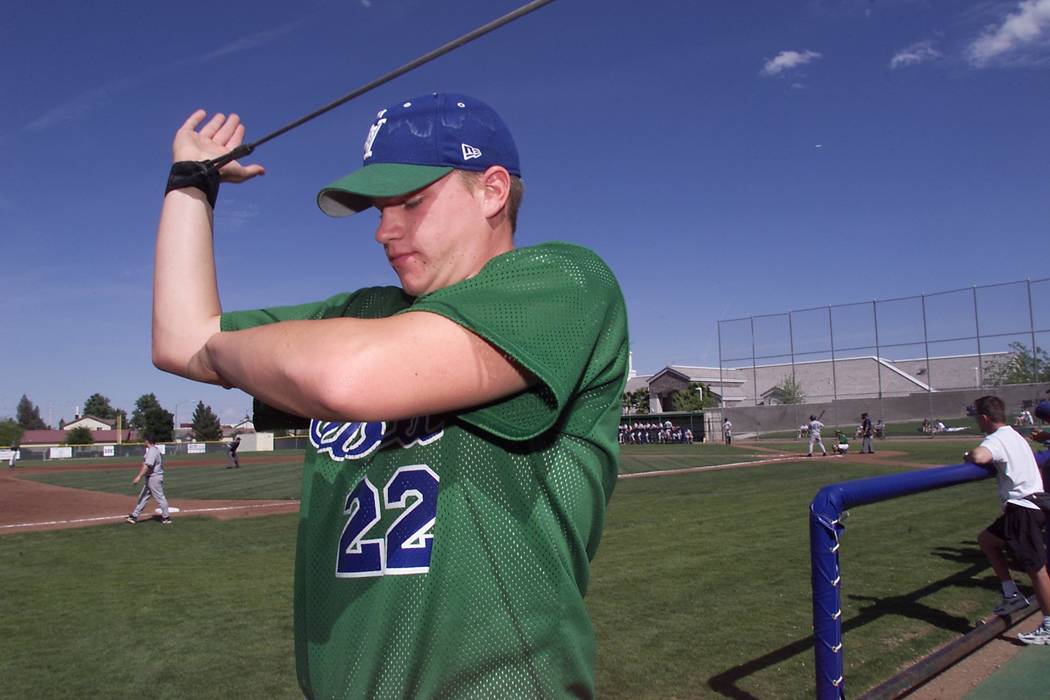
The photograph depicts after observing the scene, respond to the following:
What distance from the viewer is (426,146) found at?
1.36 meters

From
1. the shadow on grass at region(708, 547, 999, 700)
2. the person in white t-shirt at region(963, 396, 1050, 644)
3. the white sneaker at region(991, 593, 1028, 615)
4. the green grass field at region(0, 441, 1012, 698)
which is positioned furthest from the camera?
the white sneaker at region(991, 593, 1028, 615)

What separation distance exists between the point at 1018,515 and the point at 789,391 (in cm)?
4953

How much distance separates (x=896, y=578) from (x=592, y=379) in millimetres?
7954

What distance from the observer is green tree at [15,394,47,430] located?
147750 millimetres

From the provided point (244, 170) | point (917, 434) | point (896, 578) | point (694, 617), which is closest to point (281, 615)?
point (694, 617)

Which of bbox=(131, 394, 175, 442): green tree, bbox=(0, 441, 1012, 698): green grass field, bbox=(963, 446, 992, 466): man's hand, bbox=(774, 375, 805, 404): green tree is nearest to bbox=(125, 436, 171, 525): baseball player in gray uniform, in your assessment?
bbox=(0, 441, 1012, 698): green grass field

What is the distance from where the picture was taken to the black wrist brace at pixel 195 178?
59.4 inches

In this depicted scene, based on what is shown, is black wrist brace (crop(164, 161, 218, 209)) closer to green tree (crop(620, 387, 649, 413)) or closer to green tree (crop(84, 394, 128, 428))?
green tree (crop(620, 387, 649, 413))

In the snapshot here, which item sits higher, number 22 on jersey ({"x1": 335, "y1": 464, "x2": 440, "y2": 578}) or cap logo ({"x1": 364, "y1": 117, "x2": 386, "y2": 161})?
cap logo ({"x1": 364, "y1": 117, "x2": 386, "y2": 161})

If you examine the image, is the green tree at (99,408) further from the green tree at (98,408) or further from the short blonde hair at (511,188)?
the short blonde hair at (511,188)

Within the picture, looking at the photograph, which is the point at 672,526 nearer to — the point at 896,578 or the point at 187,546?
the point at 896,578

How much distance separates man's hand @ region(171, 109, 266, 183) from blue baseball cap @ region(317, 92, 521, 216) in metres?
0.36

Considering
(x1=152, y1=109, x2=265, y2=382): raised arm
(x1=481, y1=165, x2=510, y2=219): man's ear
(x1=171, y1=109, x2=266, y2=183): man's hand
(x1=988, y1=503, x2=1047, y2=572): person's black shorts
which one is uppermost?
(x1=171, y1=109, x2=266, y2=183): man's hand

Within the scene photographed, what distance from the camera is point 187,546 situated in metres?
12.3
